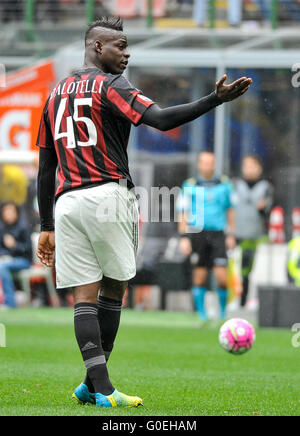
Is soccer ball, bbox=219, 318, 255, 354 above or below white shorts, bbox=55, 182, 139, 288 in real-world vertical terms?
below

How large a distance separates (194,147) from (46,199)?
1072cm

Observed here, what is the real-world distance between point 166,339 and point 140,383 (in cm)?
398

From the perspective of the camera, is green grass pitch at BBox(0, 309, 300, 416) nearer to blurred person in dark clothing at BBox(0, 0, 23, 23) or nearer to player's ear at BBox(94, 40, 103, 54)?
player's ear at BBox(94, 40, 103, 54)

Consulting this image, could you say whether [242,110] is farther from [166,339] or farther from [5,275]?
[166,339]

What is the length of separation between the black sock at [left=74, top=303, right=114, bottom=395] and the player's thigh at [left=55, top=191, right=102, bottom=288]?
16cm

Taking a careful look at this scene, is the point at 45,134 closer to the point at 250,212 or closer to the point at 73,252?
the point at 73,252

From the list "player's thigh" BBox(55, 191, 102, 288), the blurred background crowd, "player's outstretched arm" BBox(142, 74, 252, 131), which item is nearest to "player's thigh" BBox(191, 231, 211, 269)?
the blurred background crowd

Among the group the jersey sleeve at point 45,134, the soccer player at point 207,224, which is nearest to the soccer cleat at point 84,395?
the jersey sleeve at point 45,134

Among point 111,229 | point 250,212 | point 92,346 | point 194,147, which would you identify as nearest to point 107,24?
point 111,229

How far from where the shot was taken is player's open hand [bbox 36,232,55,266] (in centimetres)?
603

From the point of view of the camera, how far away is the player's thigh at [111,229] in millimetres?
Result: 5520

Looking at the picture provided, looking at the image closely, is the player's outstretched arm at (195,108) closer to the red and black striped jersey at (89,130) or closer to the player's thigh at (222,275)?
the red and black striped jersey at (89,130)

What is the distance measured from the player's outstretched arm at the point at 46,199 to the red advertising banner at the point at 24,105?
1066 cm
